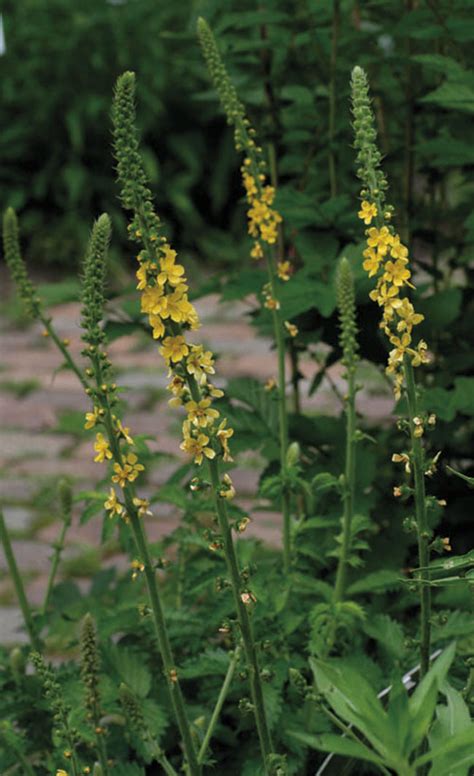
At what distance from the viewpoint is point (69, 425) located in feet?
7.85

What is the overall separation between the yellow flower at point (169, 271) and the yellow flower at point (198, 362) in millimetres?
80

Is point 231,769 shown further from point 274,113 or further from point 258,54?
point 258,54

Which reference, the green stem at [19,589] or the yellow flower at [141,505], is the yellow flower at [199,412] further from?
the green stem at [19,589]

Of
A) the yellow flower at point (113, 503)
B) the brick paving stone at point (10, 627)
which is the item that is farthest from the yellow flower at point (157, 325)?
the brick paving stone at point (10, 627)

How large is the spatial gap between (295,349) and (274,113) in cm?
55

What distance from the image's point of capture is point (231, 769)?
1933 millimetres

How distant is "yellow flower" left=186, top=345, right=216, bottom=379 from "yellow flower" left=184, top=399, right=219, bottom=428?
0.03m

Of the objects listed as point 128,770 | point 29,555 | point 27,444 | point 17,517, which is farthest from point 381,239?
point 27,444

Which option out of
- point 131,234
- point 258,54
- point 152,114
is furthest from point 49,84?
point 131,234

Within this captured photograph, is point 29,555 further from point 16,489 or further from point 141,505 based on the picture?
point 141,505

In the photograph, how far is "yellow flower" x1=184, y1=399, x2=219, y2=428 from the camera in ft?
4.29

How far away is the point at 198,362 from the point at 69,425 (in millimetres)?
1127

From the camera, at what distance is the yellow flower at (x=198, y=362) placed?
1.30m

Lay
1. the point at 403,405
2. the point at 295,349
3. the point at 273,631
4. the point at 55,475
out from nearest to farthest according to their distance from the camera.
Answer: the point at 273,631, the point at 403,405, the point at 295,349, the point at 55,475
